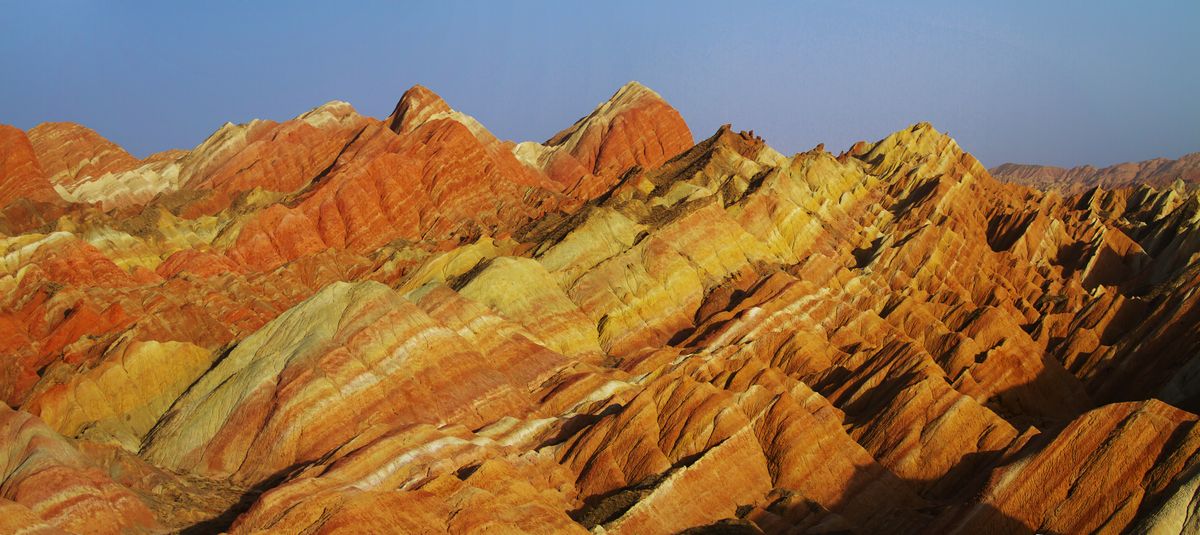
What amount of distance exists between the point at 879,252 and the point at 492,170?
3654 centimetres

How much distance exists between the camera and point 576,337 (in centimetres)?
8462

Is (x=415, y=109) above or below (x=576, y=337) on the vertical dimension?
above

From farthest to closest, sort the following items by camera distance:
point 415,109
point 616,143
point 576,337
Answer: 1. point 616,143
2. point 415,109
3. point 576,337

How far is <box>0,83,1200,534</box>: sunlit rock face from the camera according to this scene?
50312 millimetres

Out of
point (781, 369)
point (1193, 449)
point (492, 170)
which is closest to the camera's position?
point (1193, 449)

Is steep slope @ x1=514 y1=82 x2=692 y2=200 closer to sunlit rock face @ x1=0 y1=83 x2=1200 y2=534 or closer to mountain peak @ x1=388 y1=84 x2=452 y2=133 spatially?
sunlit rock face @ x1=0 y1=83 x2=1200 y2=534

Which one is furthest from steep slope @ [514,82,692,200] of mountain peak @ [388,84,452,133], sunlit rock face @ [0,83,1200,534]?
mountain peak @ [388,84,452,133]

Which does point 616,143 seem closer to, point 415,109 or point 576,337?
point 415,109

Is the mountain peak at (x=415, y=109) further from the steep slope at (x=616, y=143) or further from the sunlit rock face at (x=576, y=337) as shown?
the steep slope at (x=616, y=143)

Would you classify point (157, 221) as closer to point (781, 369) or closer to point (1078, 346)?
point (781, 369)

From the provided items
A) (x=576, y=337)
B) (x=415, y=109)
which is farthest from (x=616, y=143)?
(x=576, y=337)

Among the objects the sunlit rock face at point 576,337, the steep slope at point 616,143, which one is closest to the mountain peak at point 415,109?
the sunlit rock face at point 576,337

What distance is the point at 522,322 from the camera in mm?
82688

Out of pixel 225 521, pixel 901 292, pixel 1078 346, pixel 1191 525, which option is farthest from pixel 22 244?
pixel 1191 525
